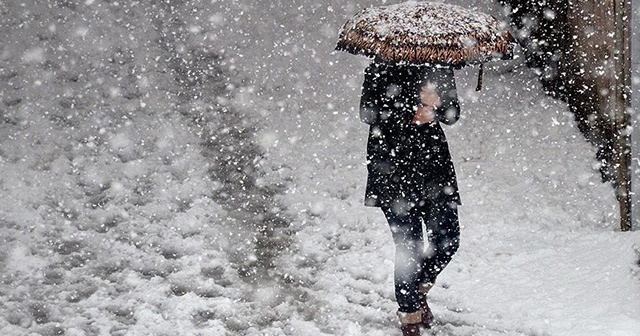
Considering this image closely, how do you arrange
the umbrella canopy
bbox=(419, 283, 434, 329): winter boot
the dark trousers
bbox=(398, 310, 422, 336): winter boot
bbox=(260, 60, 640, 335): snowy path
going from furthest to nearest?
bbox=(260, 60, 640, 335): snowy path < bbox=(419, 283, 434, 329): winter boot < bbox=(398, 310, 422, 336): winter boot < the dark trousers < the umbrella canopy

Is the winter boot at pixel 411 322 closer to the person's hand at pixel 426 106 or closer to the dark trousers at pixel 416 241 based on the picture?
the dark trousers at pixel 416 241

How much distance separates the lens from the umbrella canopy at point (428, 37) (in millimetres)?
4379

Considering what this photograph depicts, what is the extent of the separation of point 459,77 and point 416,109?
5.96 m

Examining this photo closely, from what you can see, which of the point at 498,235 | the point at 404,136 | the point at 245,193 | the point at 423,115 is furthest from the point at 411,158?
the point at 245,193

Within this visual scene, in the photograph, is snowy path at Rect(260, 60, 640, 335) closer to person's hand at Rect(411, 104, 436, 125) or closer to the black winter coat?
the black winter coat

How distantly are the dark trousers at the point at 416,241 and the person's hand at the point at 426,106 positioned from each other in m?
0.52

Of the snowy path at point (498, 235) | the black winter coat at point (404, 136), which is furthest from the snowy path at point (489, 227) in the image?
the black winter coat at point (404, 136)

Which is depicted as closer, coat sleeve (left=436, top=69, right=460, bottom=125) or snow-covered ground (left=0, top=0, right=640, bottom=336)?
coat sleeve (left=436, top=69, right=460, bottom=125)

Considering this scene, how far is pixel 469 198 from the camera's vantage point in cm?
736

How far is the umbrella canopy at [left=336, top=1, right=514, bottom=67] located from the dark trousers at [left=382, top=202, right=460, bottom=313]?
0.91 meters

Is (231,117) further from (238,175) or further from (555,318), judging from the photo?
(555,318)

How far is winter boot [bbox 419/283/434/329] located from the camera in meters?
5.02

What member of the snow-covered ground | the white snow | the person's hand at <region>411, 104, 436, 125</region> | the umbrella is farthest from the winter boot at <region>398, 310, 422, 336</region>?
the white snow

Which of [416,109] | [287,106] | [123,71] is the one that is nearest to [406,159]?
[416,109]
